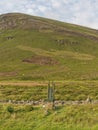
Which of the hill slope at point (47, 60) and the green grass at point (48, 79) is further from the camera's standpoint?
the hill slope at point (47, 60)

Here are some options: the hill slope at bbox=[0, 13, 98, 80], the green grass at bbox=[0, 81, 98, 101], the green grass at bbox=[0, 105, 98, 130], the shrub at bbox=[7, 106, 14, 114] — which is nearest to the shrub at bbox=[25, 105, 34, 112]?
the green grass at bbox=[0, 105, 98, 130]

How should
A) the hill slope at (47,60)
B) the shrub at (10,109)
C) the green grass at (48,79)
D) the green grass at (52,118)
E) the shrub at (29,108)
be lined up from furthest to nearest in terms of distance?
the hill slope at (47,60)
the shrub at (29,108)
the shrub at (10,109)
the green grass at (48,79)
the green grass at (52,118)

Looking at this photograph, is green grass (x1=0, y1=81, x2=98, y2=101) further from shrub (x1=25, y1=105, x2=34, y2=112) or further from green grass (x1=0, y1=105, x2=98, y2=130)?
green grass (x1=0, y1=105, x2=98, y2=130)

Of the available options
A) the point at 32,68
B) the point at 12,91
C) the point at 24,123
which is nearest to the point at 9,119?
the point at 24,123

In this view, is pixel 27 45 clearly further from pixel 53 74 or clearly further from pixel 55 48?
pixel 53 74

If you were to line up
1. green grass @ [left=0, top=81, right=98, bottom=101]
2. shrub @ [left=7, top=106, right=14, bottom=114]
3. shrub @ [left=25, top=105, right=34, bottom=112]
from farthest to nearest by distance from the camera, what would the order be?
1. green grass @ [left=0, top=81, right=98, bottom=101]
2. shrub @ [left=25, top=105, right=34, bottom=112]
3. shrub @ [left=7, top=106, right=14, bottom=114]

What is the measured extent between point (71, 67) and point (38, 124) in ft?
373

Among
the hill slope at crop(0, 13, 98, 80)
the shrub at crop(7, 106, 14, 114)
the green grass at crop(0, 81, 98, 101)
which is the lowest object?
the green grass at crop(0, 81, 98, 101)

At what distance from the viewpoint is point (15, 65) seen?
14462 cm

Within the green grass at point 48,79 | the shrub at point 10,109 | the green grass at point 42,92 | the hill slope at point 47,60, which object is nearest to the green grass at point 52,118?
the green grass at point 48,79

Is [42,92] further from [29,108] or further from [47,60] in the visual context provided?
[47,60]

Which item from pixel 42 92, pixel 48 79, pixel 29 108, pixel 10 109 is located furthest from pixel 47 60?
pixel 10 109

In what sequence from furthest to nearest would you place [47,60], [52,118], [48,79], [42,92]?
[47,60], [48,79], [42,92], [52,118]

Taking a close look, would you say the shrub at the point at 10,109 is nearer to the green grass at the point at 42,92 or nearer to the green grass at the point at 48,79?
the green grass at the point at 48,79
